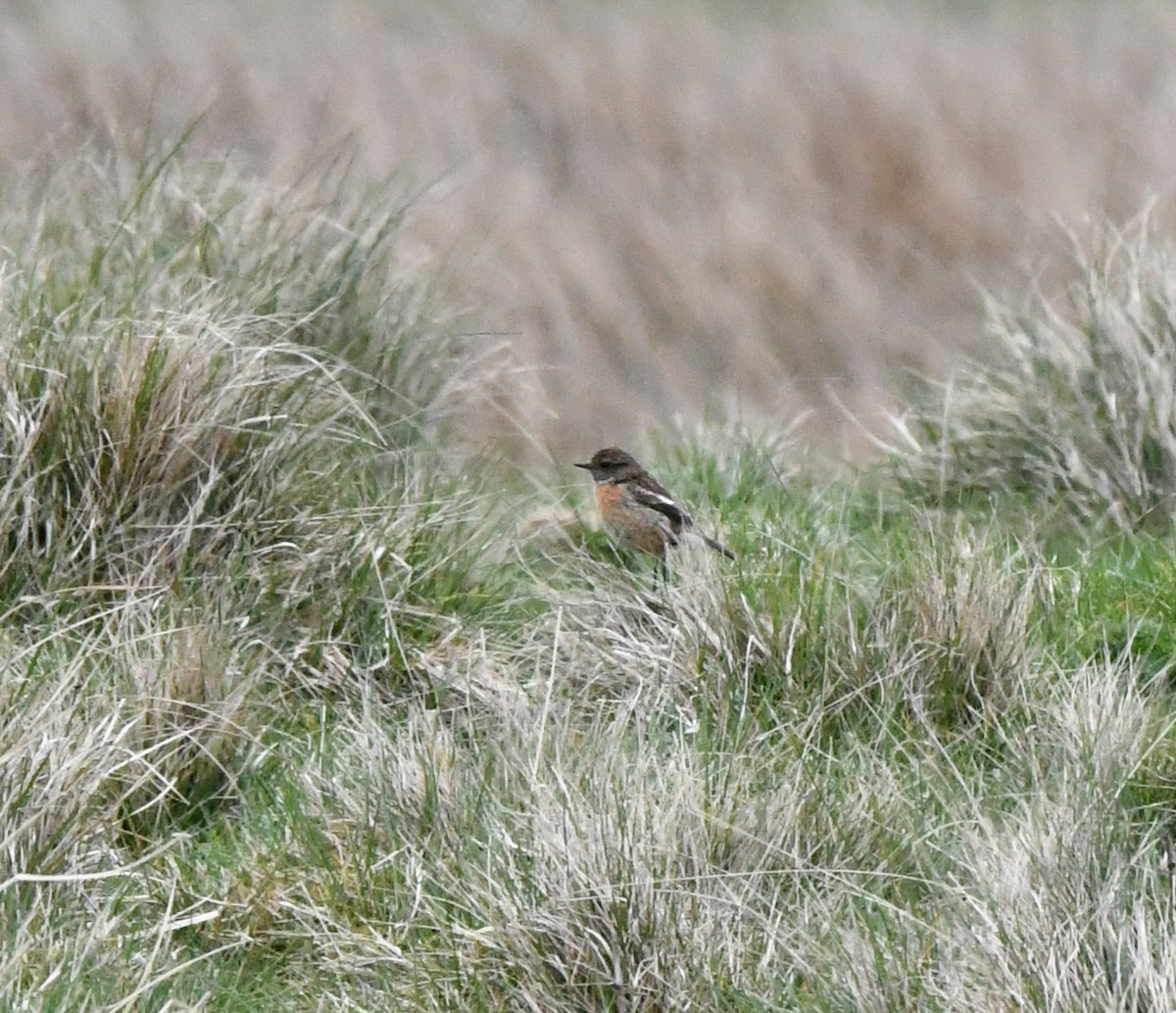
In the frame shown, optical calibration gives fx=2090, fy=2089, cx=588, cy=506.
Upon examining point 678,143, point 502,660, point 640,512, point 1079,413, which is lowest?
point 1079,413

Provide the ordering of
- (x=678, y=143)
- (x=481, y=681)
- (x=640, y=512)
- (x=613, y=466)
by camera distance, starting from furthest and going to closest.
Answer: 1. (x=678, y=143)
2. (x=613, y=466)
3. (x=640, y=512)
4. (x=481, y=681)

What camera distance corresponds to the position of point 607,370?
377 inches

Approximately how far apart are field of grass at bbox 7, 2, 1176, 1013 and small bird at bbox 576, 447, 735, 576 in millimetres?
130

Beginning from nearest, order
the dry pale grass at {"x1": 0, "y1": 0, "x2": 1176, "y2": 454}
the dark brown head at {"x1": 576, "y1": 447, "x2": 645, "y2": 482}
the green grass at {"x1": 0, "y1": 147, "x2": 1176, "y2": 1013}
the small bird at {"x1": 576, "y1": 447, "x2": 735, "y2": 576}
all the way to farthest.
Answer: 1. the green grass at {"x1": 0, "y1": 147, "x2": 1176, "y2": 1013}
2. the small bird at {"x1": 576, "y1": 447, "x2": 735, "y2": 576}
3. the dark brown head at {"x1": 576, "y1": 447, "x2": 645, "y2": 482}
4. the dry pale grass at {"x1": 0, "y1": 0, "x2": 1176, "y2": 454}

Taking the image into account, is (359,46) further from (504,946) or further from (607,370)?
(504,946)

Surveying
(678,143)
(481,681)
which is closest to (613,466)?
(481,681)

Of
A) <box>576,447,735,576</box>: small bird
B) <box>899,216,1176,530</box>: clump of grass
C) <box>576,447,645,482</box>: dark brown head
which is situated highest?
<box>576,447,645,482</box>: dark brown head

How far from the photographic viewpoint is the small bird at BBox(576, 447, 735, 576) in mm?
5504

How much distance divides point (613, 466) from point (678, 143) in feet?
18.1

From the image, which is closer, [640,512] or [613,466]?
[640,512]

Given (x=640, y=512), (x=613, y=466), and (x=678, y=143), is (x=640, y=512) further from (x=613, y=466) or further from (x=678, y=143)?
(x=678, y=143)

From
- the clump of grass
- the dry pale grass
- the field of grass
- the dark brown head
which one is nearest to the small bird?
the dark brown head

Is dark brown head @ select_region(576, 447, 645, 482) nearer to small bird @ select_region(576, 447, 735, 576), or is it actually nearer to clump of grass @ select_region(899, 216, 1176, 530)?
small bird @ select_region(576, 447, 735, 576)

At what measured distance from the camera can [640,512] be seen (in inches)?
221
